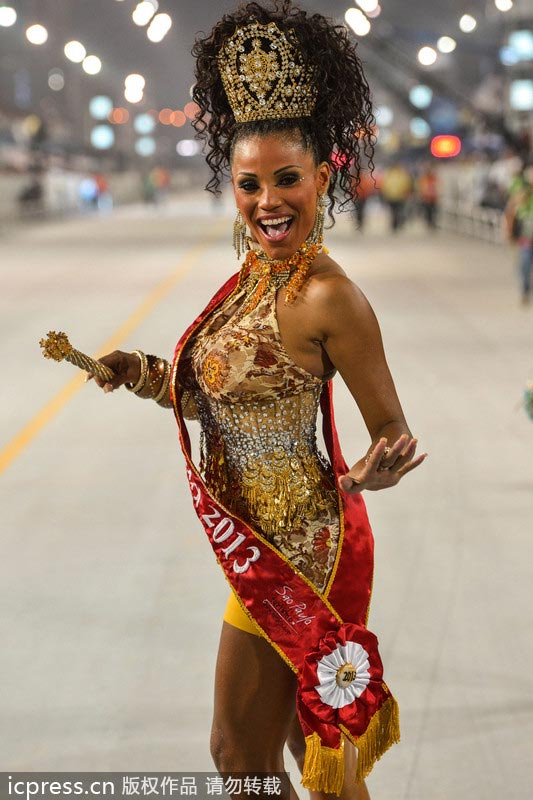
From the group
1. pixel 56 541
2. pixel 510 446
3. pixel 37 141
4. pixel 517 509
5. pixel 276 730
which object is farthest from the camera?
pixel 37 141

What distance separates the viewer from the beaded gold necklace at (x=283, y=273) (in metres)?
2.61

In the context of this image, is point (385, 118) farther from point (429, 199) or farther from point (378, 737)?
point (378, 737)

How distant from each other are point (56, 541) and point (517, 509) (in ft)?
9.00

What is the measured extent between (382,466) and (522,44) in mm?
34691

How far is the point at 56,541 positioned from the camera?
6.48m

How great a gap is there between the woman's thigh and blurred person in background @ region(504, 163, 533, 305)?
12163 mm

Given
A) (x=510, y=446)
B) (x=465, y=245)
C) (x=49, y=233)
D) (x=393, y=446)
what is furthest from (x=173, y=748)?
(x=49, y=233)

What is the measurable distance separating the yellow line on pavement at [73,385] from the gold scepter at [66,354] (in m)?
5.21

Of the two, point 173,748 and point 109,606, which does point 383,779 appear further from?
point 109,606

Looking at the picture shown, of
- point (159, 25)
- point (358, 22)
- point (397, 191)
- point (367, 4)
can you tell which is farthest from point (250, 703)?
point (397, 191)

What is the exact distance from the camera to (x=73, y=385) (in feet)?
36.7

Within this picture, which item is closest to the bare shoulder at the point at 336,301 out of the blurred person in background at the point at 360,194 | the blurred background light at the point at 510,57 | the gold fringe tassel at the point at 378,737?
the blurred person in background at the point at 360,194

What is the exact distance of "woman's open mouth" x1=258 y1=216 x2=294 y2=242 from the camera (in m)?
2.65

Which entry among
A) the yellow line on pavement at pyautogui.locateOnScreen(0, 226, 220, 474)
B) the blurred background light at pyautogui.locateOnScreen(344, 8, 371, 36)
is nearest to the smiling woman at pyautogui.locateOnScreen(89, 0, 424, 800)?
the yellow line on pavement at pyautogui.locateOnScreen(0, 226, 220, 474)
